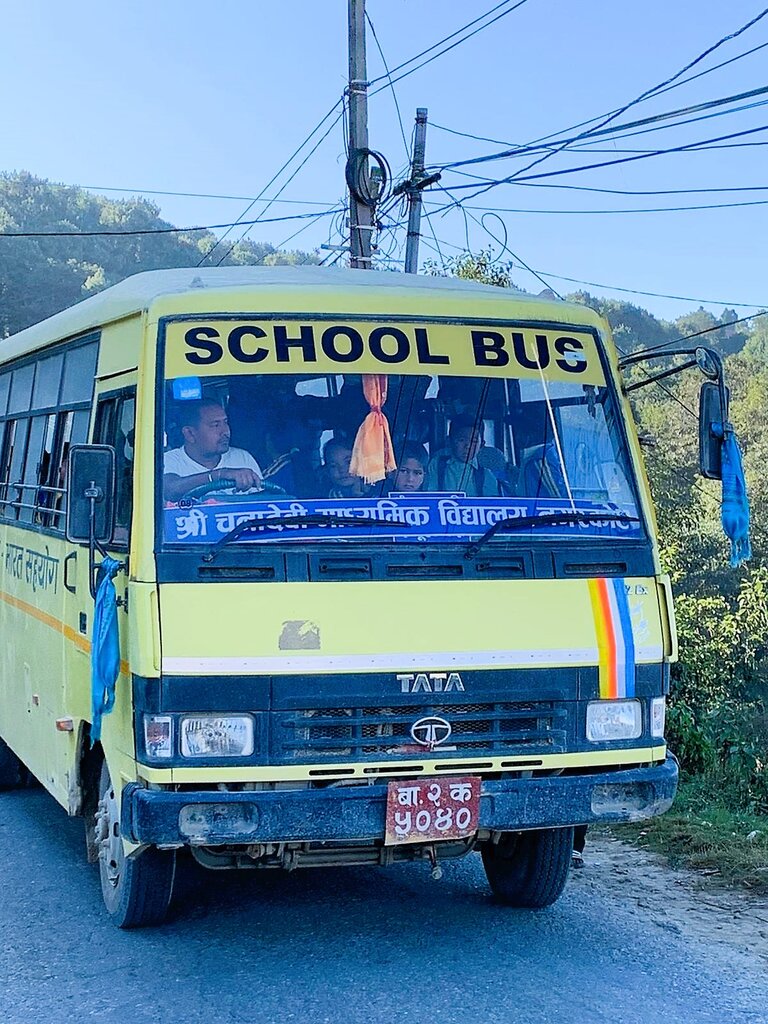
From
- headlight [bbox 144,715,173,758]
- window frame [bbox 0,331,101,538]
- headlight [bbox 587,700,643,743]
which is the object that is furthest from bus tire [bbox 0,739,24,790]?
headlight [bbox 587,700,643,743]

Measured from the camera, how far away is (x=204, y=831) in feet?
15.0

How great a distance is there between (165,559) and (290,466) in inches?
24.5

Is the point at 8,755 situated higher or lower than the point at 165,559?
lower

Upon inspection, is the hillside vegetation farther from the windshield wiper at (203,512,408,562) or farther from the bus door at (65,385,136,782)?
the bus door at (65,385,136,782)

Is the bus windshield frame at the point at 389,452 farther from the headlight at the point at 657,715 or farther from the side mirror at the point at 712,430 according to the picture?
the headlight at the point at 657,715

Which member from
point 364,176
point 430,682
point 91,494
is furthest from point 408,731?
point 364,176

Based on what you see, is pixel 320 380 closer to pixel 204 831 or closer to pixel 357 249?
pixel 204 831

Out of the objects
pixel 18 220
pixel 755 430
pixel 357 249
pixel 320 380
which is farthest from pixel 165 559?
pixel 755 430

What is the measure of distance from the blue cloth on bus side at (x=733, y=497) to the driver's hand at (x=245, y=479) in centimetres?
189

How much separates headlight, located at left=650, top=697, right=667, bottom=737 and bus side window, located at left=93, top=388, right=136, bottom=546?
2115 millimetres

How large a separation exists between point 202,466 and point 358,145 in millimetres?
10502

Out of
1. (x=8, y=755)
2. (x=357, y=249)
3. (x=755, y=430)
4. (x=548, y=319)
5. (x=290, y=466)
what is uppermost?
(x=755, y=430)

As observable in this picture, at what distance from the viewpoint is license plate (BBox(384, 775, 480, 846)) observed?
4645 millimetres

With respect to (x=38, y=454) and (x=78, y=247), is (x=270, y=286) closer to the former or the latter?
(x=38, y=454)
